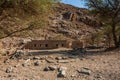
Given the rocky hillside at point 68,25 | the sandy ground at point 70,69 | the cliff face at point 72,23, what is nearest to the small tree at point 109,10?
the sandy ground at point 70,69

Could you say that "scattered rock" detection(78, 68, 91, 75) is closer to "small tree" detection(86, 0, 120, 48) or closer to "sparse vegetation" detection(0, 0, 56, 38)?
"sparse vegetation" detection(0, 0, 56, 38)

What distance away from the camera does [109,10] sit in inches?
896

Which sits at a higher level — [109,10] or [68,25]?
[109,10]

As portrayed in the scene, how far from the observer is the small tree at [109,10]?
22.2 metres

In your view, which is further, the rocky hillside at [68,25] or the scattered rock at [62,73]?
the rocky hillside at [68,25]

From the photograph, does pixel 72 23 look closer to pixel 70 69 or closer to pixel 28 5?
pixel 28 5

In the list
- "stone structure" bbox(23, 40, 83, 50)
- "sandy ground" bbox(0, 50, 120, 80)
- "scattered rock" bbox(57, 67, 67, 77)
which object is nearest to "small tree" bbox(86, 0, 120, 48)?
"sandy ground" bbox(0, 50, 120, 80)

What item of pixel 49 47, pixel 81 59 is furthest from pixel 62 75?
pixel 49 47

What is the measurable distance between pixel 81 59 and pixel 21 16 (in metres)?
4.21

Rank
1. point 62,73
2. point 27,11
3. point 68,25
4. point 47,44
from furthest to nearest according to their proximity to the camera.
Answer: point 68,25 < point 47,44 < point 27,11 < point 62,73

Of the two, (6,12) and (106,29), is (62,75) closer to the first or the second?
(6,12)

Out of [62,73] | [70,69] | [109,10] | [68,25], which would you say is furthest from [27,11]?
[68,25]

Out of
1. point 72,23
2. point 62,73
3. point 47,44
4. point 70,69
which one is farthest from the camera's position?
point 72,23

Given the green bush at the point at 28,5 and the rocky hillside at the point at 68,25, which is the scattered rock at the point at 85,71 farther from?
the rocky hillside at the point at 68,25
